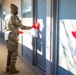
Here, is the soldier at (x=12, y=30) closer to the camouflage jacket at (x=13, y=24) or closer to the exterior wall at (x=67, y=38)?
the camouflage jacket at (x=13, y=24)

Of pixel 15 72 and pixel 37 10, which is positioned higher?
pixel 37 10

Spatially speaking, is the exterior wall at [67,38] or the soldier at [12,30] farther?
the soldier at [12,30]

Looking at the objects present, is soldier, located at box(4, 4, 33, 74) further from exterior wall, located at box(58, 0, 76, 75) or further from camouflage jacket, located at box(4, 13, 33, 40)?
exterior wall, located at box(58, 0, 76, 75)

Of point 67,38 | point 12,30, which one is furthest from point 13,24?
point 67,38

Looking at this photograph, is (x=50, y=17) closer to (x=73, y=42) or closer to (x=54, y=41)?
(x=54, y=41)

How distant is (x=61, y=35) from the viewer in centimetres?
299

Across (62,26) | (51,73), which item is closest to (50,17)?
(62,26)

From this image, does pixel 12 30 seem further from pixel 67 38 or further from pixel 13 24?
pixel 67 38

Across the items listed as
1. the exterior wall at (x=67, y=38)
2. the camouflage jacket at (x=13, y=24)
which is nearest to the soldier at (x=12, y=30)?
the camouflage jacket at (x=13, y=24)

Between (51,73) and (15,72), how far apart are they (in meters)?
1.22

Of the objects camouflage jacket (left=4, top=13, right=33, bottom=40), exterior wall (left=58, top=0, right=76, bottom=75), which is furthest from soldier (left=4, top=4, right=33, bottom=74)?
exterior wall (left=58, top=0, right=76, bottom=75)

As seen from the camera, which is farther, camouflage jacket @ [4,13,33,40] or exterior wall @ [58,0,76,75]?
camouflage jacket @ [4,13,33,40]

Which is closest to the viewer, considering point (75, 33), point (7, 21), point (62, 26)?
point (75, 33)

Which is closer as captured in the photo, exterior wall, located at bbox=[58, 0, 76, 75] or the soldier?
exterior wall, located at bbox=[58, 0, 76, 75]
